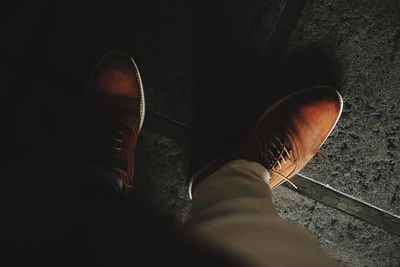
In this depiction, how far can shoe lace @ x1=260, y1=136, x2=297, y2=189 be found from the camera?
1267 mm

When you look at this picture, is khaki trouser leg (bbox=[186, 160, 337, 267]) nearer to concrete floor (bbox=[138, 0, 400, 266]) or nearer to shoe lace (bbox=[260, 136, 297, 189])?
shoe lace (bbox=[260, 136, 297, 189])

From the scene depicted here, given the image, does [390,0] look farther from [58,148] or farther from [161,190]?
[58,148]

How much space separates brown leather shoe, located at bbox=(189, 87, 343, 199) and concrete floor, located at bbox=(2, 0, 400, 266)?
49 millimetres

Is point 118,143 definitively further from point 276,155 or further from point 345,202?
point 345,202

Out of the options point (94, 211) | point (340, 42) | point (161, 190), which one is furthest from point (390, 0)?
point (94, 211)

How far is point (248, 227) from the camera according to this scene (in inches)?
35.0

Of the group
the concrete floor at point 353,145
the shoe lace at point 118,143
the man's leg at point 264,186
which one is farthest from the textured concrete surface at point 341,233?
the shoe lace at point 118,143

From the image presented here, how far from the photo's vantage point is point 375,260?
1.37m

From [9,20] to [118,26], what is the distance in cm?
33

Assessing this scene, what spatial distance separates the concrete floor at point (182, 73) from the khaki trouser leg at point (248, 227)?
26 cm

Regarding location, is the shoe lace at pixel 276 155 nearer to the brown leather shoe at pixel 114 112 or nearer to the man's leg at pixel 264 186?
the man's leg at pixel 264 186

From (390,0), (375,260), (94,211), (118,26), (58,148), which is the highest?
(390,0)

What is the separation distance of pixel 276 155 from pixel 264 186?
183 mm

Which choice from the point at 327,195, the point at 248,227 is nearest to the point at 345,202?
the point at 327,195
